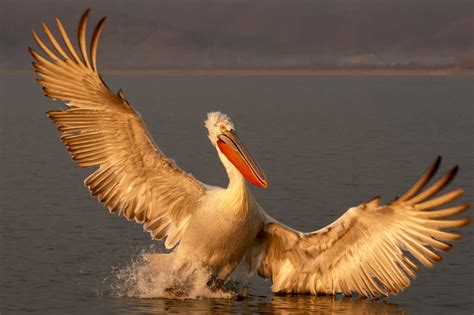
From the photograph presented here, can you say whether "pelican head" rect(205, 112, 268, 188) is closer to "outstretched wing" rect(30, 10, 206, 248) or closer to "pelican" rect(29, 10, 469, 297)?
"pelican" rect(29, 10, 469, 297)

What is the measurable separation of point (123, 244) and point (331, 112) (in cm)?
3279

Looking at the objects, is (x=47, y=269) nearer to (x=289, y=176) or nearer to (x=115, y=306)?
(x=115, y=306)

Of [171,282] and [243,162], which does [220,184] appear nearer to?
[171,282]

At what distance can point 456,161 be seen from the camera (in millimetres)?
24672

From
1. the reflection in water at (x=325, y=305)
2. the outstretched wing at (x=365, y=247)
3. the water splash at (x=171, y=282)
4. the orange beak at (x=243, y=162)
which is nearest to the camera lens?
the outstretched wing at (x=365, y=247)

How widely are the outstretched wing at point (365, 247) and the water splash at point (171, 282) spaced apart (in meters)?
0.49

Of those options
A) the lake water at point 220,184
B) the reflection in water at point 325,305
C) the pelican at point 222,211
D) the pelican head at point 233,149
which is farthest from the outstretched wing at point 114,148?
the reflection in water at point 325,305

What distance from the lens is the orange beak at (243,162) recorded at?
11677 mm

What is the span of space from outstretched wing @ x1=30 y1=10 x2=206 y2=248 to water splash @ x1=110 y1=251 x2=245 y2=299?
1.04 feet

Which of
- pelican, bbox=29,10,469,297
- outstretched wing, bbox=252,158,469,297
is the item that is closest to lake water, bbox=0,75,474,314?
outstretched wing, bbox=252,158,469,297

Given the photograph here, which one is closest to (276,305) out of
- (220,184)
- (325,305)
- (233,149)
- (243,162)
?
(325,305)

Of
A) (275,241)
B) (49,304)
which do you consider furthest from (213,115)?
(49,304)

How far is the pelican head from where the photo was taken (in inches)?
460

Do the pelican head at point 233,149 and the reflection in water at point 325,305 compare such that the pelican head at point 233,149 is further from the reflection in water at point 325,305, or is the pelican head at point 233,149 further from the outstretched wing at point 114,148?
the reflection in water at point 325,305
